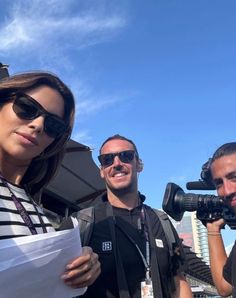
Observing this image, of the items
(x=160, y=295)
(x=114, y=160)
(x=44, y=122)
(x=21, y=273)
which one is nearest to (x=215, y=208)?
(x=160, y=295)

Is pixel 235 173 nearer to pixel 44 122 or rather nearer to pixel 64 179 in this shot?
pixel 44 122

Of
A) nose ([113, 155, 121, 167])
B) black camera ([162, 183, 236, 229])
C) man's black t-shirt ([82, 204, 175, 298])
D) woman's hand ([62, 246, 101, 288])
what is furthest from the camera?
nose ([113, 155, 121, 167])

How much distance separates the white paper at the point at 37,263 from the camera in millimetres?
1247

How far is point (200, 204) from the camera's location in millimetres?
2723

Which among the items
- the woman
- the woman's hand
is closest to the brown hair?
the woman

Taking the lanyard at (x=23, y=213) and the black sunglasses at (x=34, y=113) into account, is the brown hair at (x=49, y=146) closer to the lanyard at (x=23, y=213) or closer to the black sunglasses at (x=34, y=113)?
the black sunglasses at (x=34, y=113)

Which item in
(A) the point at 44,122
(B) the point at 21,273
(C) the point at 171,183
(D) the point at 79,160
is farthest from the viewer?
(D) the point at 79,160

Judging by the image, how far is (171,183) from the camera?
2881mm

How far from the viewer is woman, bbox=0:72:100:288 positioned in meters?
1.53

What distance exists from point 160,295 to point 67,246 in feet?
5.08

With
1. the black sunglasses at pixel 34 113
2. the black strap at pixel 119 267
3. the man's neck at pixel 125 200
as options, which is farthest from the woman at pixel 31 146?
the man's neck at pixel 125 200

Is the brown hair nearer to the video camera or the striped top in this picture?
the striped top

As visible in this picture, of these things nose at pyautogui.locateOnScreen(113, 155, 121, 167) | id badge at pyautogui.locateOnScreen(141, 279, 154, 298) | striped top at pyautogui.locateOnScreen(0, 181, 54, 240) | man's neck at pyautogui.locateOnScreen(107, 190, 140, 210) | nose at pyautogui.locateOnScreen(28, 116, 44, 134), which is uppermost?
nose at pyautogui.locateOnScreen(113, 155, 121, 167)

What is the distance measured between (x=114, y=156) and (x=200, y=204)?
1059 millimetres
